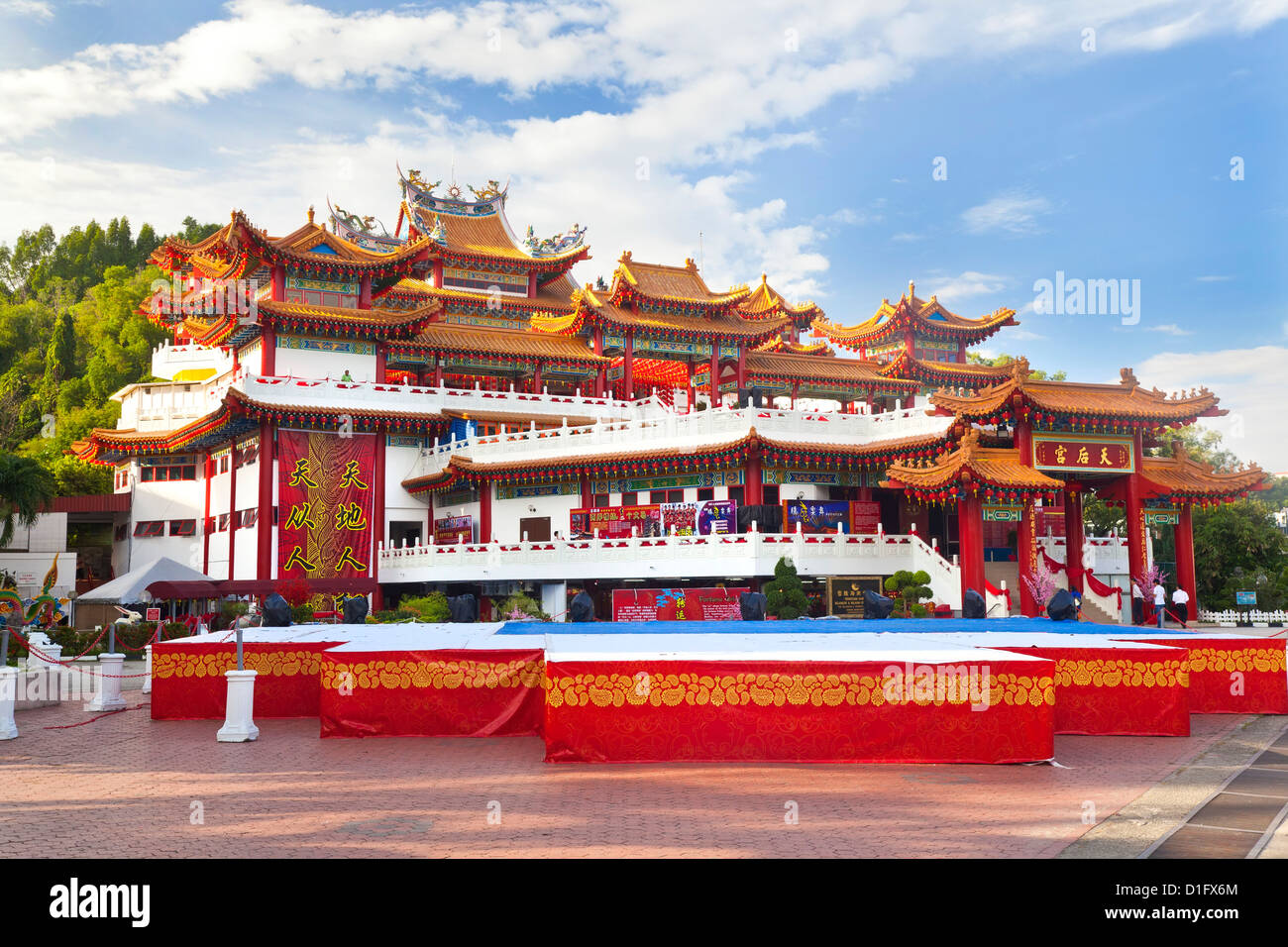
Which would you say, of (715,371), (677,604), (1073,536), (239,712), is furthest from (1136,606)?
(239,712)

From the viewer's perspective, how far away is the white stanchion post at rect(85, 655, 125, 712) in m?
17.4

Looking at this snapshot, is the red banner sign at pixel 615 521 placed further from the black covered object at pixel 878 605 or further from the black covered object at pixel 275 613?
the black covered object at pixel 275 613

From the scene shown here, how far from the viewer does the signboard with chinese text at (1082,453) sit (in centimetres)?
2778

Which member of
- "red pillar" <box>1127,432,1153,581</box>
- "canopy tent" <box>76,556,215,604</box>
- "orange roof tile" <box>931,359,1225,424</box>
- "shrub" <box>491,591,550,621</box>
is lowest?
"shrub" <box>491,591,550,621</box>

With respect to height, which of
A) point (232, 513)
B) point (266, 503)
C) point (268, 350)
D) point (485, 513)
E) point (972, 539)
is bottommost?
point (972, 539)

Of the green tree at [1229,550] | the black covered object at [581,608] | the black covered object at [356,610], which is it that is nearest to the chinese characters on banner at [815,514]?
the black covered object at [581,608]

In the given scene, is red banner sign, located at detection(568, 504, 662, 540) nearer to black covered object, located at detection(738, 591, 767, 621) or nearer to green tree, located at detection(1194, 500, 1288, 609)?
black covered object, located at detection(738, 591, 767, 621)

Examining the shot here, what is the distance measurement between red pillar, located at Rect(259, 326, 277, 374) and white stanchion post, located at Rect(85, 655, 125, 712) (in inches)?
836

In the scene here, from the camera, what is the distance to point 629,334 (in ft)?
140

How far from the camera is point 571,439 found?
3516 cm

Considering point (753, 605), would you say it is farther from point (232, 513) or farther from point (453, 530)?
point (232, 513)

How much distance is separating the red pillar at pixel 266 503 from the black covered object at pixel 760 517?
52.1 ft

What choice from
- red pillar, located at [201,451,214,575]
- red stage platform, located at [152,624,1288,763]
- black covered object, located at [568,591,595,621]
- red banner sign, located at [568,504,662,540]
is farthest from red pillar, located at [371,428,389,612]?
red stage platform, located at [152,624,1288,763]

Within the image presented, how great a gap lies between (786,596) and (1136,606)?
9800 millimetres
